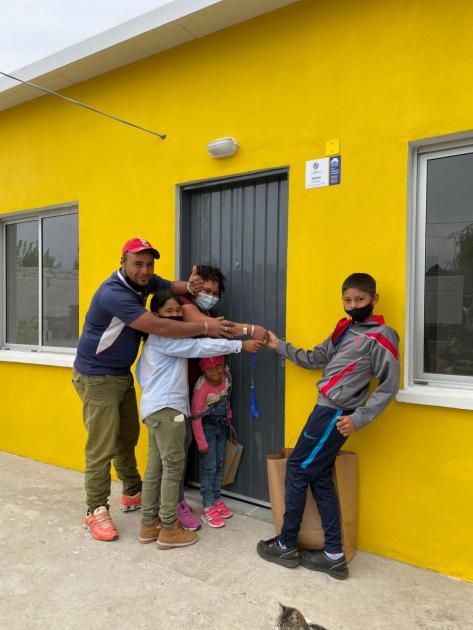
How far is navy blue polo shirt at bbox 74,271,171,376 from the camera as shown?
10.3ft

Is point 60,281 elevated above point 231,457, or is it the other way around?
point 60,281

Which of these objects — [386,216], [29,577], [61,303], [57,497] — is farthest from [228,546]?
[61,303]

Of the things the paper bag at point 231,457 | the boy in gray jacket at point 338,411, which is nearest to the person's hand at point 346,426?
the boy in gray jacket at point 338,411

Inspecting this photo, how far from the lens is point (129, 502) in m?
3.73

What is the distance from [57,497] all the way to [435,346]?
3189 mm

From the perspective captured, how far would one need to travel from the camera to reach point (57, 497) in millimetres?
4023

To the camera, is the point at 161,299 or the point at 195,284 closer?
the point at 161,299

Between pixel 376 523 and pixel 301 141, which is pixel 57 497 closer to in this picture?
pixel 376 523

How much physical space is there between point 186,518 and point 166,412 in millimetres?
855

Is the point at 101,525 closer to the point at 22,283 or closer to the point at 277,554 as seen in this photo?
the point at 277,554

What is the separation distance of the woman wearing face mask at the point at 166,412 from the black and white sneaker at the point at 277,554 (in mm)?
489

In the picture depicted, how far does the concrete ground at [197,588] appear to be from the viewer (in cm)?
243

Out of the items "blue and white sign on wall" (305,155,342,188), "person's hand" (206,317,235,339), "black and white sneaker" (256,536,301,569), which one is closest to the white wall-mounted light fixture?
"blue and white sign on wall" (305,155,342,188)

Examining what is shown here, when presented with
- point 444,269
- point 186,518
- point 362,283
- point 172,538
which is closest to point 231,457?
point 186,518
